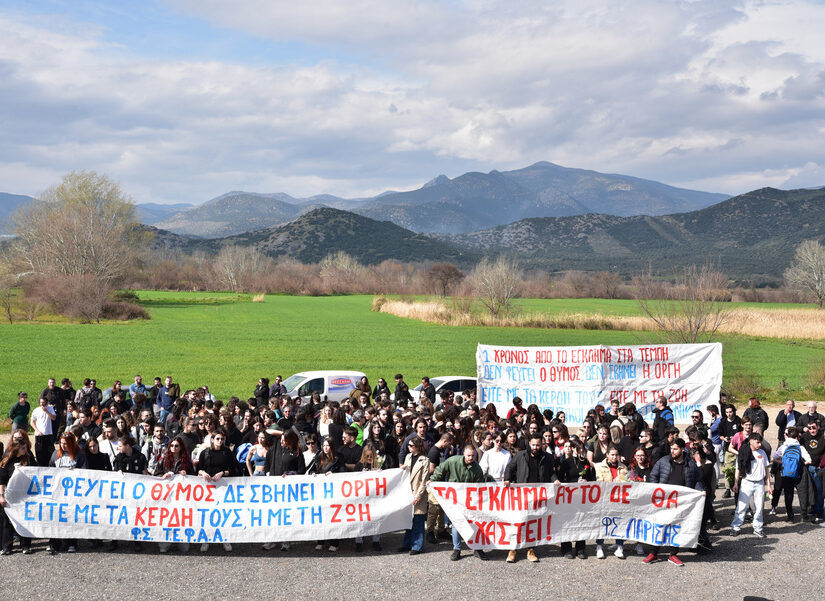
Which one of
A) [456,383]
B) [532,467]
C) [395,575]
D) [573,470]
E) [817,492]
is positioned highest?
[532,467]

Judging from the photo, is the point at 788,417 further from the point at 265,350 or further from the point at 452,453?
the point at 265,350

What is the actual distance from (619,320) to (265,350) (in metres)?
29.0

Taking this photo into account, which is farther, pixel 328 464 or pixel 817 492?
pixel 817 492

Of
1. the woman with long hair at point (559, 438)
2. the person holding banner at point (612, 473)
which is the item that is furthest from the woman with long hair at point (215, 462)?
the person holding banner at point (612, 473)

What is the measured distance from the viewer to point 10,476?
10.0 meters

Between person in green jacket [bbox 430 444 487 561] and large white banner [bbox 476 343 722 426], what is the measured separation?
910 cm

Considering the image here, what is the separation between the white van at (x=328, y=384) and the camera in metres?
19.9

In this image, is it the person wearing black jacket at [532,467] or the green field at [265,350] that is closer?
the person wearing black jacket at [532,467]

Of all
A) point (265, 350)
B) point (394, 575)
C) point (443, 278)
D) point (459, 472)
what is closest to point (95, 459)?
point (394, 575)

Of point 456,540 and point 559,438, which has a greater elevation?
point 559,438

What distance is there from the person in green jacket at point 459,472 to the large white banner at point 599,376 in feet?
29.9

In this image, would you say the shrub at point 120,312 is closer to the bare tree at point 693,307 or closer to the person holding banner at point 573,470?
the bare tree at point 693,307

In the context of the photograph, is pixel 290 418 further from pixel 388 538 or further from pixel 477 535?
pixel 477 535

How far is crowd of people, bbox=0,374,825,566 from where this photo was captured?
33.3 feet
